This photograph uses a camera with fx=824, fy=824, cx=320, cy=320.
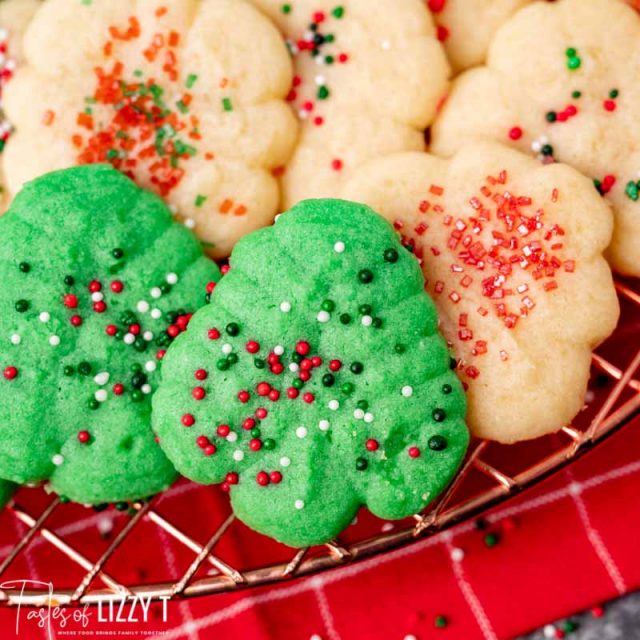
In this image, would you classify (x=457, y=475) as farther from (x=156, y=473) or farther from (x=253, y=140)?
(x=253, y=140)

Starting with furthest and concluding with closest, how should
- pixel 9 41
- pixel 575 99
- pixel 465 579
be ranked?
pixel 465 579
pixel 9 41
pixel 575 99

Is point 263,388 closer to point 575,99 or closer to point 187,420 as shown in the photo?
point 187,420

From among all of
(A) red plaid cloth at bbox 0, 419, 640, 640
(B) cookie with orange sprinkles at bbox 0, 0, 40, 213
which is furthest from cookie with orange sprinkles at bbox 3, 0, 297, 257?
(A) red plaid cloth at bbox 0, 419, 640, 640

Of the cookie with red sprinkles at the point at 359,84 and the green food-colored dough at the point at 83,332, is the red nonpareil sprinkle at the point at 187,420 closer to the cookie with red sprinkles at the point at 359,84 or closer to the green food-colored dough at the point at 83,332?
the green food-colored dough at the point at 83,332

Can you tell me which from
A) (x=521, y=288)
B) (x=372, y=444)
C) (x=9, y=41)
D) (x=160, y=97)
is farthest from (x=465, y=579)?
(x=9, y=41)

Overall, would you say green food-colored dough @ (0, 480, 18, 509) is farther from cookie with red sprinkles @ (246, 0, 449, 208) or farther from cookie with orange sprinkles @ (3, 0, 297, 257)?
cookie with red sprinkles @ (246, 0, 449, 208)

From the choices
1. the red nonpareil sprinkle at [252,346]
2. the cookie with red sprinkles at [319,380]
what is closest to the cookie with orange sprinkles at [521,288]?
the cookie with red sprinkles at [319,380]

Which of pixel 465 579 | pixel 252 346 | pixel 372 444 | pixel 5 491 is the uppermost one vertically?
pixel 252 346
